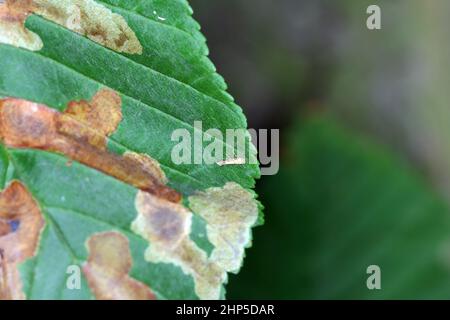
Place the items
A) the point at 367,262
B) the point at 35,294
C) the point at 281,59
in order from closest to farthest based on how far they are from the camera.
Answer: the point at 35,294
the point at 367,262
the point at 281,59

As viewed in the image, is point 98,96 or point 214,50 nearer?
point 98,96

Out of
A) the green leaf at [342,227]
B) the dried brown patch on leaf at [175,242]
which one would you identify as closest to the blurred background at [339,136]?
the green leaf at [342,227]

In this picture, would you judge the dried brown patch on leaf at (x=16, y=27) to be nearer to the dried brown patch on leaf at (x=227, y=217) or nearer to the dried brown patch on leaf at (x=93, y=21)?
the dried brown patch on leaf at (x=93, y=21)

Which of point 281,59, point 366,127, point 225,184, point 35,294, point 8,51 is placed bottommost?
point 35,294

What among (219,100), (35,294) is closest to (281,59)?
(219,100)

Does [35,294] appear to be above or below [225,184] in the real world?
below

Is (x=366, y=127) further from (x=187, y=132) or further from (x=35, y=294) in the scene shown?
(x=35, y=294)

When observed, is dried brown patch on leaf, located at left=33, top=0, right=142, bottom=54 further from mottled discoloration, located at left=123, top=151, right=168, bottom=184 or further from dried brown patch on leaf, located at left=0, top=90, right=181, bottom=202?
mottled discoloration, located at left=123, top=151, right=168, bottom=184

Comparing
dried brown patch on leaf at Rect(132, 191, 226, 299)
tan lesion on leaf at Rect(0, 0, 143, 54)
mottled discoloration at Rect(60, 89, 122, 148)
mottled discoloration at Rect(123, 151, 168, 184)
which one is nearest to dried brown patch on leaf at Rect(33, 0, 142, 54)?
→ tan lesion on leaf at Rect(0, 0, 143, 54)

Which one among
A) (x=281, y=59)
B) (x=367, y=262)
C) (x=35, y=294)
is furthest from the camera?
(x=281, y=59)
